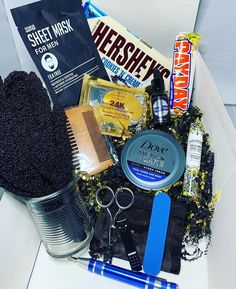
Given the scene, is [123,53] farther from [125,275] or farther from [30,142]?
[125,275]

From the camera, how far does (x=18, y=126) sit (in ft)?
1.76

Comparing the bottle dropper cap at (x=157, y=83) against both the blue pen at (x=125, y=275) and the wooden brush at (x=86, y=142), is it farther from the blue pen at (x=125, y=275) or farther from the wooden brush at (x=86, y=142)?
Answer: the blue pen at (x=125, y=275)

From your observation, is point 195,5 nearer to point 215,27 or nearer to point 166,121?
point 215,27

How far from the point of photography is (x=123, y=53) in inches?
30.3

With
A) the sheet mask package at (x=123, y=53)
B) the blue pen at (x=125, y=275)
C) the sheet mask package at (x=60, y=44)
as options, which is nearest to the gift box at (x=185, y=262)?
the blue pen at (x=125, y=275)

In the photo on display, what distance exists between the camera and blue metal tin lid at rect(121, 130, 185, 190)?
0.67m

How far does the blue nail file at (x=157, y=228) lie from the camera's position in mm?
646

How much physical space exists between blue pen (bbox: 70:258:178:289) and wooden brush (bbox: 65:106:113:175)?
165mm

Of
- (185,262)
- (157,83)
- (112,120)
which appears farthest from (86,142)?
(185,262)

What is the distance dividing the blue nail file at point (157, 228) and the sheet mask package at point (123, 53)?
281 millimetres

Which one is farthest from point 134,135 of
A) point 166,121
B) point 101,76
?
point 101,76

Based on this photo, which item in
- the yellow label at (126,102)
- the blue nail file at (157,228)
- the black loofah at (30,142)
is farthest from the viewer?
the yellow label at (126,102)

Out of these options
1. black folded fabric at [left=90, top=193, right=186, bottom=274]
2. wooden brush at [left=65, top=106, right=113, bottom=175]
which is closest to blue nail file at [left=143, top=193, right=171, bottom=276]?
black folded fabric at [left=90, top=193, right=186, bottom=274]

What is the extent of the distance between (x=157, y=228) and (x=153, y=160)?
0.13 m
